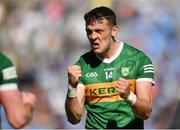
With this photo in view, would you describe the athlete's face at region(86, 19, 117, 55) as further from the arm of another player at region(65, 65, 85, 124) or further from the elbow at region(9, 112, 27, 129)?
the elbow at region(9, 112, 27, 129)

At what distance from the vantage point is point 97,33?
607 cm

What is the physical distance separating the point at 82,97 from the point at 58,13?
5.36m

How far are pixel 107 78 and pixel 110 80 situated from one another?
36 mm

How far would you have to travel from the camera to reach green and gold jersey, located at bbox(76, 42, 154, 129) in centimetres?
608

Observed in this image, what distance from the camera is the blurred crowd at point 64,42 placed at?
413 inches

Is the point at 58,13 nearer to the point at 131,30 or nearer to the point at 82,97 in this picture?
the point at 131,30

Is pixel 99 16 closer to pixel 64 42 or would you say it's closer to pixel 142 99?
pixel 142 99

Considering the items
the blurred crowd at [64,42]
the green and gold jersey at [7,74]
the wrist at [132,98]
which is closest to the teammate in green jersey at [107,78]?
the wrist at [132,98]

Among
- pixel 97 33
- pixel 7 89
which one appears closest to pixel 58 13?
pixel 97 33

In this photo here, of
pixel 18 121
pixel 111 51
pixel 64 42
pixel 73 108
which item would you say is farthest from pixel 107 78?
pixel 64 42

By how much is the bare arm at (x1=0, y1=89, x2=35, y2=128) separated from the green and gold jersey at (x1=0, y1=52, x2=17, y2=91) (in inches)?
1.6

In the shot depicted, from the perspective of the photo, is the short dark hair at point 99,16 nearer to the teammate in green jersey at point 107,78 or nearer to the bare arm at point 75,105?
the teammate in green jersey at point 107,78

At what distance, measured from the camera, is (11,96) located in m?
4.24

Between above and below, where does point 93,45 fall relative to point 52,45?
above
